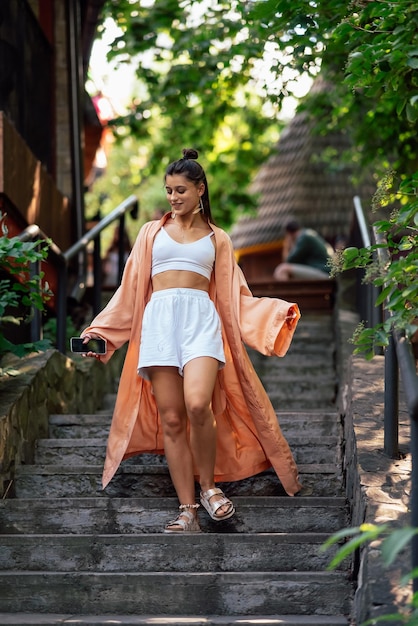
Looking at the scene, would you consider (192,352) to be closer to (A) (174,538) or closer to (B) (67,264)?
(A) (174,538)

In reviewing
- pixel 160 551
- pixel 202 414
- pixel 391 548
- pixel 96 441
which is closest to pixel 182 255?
pixel 202 414

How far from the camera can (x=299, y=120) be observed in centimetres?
1903

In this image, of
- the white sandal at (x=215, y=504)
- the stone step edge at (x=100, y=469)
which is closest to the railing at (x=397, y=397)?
the stone step edge at (x=100, y=469)

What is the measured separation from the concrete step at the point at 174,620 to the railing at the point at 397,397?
2.37ft

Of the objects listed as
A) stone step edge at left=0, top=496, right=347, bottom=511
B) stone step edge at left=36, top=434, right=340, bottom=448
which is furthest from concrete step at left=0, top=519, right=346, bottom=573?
stone step edge at left=36, top=434, right=340, bottom=448

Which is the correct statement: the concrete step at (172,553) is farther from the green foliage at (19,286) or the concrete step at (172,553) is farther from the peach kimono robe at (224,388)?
the green foliage at (19,286)

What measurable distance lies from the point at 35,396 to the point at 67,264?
6.39ft

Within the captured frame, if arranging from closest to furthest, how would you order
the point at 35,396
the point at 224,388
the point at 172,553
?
the point at 172,553 → the point at 224,388 → the point at 35,396

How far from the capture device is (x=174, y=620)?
182 inches

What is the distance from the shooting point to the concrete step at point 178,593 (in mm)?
4824

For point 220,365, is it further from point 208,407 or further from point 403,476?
point 403,476

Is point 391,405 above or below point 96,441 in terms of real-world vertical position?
above

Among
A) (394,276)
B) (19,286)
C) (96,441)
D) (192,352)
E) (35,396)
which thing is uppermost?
(394,276)

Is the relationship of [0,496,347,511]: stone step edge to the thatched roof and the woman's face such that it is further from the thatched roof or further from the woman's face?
the thatched roof
